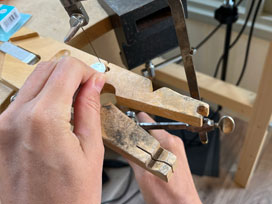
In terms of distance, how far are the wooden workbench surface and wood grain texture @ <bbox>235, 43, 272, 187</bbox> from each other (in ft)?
1.40

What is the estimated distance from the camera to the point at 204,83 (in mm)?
915

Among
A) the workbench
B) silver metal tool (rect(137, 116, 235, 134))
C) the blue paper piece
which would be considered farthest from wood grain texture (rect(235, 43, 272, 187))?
the blue paper piece

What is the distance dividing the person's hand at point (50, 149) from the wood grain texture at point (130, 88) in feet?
0.27

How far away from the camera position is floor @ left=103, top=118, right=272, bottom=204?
1.03 metres

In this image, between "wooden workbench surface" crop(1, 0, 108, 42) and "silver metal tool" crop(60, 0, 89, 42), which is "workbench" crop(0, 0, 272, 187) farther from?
"silver metal tool" crop(60, 0, 89, 42)

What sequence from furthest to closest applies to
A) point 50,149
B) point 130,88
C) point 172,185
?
point 172,185 → point 130,88 → point 50,149

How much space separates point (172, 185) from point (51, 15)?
51 centimetres

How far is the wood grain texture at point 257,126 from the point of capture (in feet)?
2.19

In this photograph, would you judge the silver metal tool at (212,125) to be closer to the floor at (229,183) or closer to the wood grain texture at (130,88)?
the wood grain texture at (130,88)

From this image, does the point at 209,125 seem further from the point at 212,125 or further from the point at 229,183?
the point at 229,183

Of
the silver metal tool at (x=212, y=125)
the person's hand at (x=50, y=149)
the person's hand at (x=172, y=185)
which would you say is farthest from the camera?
the person's hand at (x=172, y=185)

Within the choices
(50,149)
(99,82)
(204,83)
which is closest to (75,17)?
(99,82)

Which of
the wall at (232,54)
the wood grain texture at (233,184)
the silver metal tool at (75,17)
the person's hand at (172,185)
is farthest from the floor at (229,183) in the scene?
the silver metal tool at (75,17)

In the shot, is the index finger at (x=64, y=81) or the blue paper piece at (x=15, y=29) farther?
the blue paper piece at (x=15, y=29)
